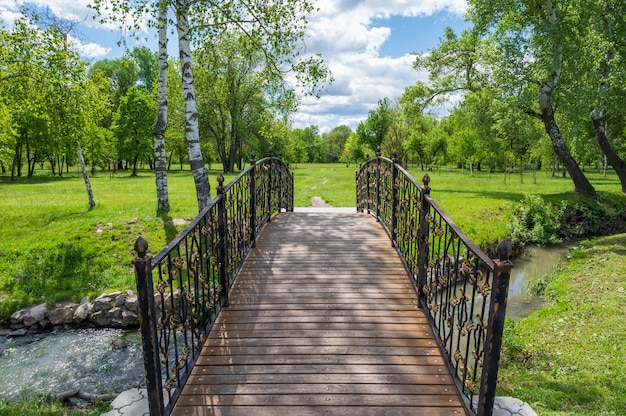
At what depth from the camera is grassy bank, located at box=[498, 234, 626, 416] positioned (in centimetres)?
411

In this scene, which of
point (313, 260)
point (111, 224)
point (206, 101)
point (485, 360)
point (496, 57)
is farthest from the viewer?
point (206, 101)

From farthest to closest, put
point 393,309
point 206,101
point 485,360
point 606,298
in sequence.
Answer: point 206,101 → point 606,298 → point 393,309 → point 485,360

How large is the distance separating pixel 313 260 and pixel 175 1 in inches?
252

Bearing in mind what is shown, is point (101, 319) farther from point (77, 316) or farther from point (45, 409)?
point (45, 409)

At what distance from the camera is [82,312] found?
7598 mm

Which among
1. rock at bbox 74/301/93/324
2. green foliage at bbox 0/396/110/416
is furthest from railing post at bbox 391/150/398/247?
rock at bbox 74/301/93/324

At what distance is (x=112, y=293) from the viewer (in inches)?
312

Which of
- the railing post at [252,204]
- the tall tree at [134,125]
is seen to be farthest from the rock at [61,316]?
the tall tree at [134,125]

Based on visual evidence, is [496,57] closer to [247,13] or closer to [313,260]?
[247,13]

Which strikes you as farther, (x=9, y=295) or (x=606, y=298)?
(x=9, y=295)

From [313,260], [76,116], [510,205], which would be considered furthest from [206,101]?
[313,260]

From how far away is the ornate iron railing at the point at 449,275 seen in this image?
2.82m

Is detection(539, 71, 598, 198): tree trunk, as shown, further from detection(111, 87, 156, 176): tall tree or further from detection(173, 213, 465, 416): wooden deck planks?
detection(111, 87, 156, 176): tall tree

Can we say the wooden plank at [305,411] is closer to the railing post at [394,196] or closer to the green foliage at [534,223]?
the railing post at [394,196]
